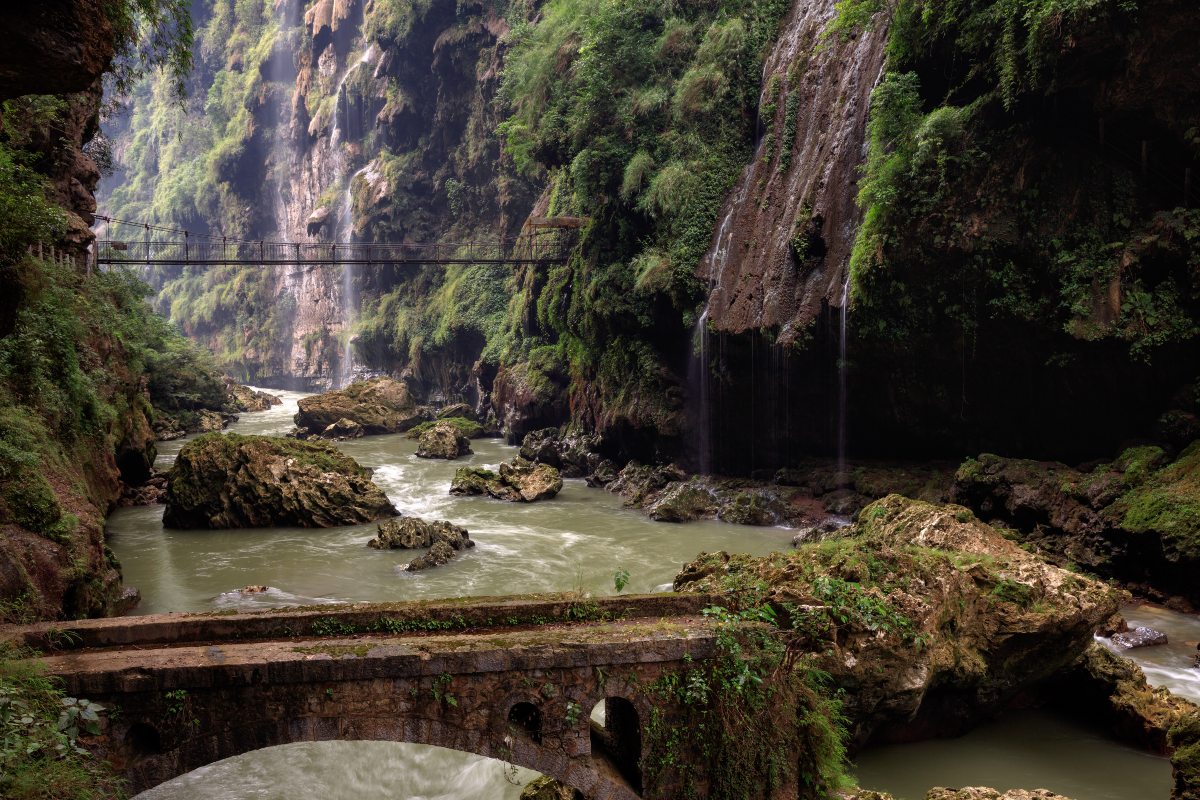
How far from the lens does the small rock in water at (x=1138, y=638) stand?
9750mm

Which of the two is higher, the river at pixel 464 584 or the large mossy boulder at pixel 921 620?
the large mossy boulder at pixel 921 620

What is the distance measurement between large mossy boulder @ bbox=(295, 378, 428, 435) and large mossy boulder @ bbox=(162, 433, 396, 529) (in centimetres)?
1439

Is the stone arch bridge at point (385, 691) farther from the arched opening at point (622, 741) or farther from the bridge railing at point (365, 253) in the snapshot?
the bridge railing at point (365, 253)

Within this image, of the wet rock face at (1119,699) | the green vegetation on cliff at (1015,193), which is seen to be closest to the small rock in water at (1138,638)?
the wet rock face at (1119,699)

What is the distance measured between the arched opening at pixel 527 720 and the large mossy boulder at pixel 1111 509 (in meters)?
9.49

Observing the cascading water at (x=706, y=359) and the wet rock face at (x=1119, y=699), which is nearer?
the wet rock face at (x=1119, y=699)

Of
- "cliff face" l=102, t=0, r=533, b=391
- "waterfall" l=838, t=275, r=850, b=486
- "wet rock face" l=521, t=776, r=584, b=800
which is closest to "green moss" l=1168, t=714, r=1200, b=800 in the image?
"wet rock face" l=521, t=776, r=584, b=800

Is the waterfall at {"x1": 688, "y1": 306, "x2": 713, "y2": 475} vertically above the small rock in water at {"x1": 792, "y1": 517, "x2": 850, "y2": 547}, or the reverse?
the waterfall at {"x1": 688, "y1": 306, "x2": 713, "y2": 475}

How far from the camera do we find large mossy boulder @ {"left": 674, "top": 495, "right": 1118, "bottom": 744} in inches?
274

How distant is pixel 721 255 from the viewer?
19719mm

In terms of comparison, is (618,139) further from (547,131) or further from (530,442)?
(530,442)

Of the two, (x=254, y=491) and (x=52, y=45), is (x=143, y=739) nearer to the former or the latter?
(x=52, y=45)

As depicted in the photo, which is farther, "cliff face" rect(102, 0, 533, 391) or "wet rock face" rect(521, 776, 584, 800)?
"cliff face" rect(102, 0, 533, 391)

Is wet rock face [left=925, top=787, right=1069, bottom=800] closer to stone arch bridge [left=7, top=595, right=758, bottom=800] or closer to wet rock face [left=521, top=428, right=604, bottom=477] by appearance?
stone arch bridge [left=7, top=595, right=758, bottom=800]
